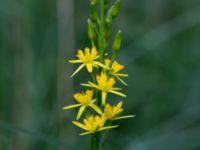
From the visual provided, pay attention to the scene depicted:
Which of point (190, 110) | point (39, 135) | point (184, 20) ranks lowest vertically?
point (39, 135)

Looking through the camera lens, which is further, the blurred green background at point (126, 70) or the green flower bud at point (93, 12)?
the blurred green background at point (126, 70)

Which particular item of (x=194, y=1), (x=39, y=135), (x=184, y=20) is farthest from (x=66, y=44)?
(x=194, y=1)

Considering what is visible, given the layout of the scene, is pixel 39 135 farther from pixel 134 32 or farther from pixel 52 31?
pixel 134 32

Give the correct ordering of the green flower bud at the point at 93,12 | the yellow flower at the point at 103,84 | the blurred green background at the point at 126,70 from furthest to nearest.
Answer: the blurred green background at the point at 126,70 < the green flower bud at the point at 93,12 < the yellow flower at the point at 103,84

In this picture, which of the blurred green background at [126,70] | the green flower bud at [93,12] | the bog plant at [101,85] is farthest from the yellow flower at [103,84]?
the blurred green background at [126,70]

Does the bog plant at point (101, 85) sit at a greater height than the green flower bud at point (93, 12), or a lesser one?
lesser

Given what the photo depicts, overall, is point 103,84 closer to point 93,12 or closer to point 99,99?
point 99,99

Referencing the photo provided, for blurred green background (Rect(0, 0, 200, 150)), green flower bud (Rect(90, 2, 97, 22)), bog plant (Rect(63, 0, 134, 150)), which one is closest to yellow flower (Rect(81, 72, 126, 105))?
bog plant (Rect(63, 0, 134, 150))

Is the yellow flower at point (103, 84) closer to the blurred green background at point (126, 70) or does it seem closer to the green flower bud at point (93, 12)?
the green flower bud at point (93, 12)

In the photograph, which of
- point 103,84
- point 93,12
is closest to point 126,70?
point 93,12
